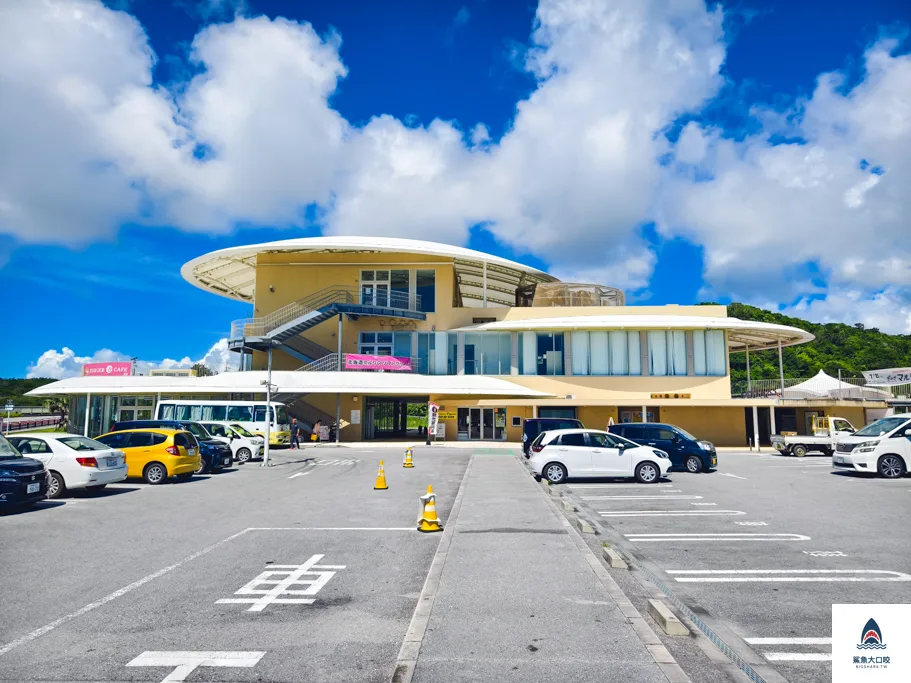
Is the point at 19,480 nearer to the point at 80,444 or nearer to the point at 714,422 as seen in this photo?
the point at 80,444

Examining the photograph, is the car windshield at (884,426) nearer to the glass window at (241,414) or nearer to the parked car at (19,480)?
the parked car at (19,480)

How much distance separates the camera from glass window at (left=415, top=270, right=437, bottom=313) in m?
44.8

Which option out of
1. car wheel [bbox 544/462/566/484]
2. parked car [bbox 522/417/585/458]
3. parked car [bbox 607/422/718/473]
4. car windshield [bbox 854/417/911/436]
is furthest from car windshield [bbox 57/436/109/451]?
car windshield [bbox 854/417/911/436]

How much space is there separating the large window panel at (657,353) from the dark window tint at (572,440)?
2415 centimetres

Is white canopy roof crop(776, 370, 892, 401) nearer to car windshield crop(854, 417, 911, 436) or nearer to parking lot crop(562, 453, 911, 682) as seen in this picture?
car windshield crop(854, 417, 911, 436)

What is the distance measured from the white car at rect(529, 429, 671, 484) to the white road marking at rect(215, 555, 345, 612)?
32.7 ft

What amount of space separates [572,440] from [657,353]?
2466 cm

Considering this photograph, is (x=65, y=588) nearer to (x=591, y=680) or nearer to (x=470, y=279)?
(x=591, y=680)

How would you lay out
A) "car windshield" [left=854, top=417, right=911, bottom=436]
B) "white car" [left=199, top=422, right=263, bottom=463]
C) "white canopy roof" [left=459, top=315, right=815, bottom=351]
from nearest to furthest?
"car windshield" [left=854, top=417, right=911, bottom=436]
"white car" [left=199, top=422, right=263, bottom=463]
"white canopy roof" [left=459, top=315, right=815, bottom=351]

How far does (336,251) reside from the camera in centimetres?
4431

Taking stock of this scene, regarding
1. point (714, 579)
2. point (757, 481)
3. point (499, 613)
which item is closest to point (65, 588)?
point (499, 613)

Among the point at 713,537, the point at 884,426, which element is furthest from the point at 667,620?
the point at 884,426

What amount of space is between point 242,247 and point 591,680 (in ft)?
142

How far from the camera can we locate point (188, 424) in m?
25.1
